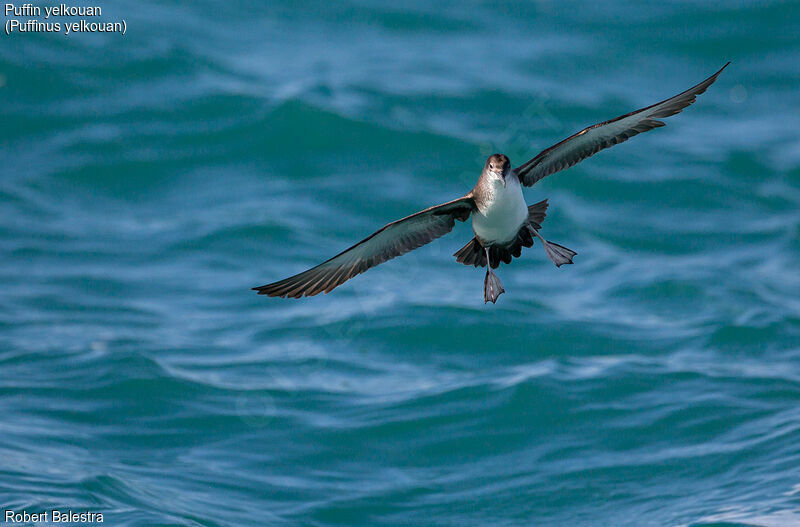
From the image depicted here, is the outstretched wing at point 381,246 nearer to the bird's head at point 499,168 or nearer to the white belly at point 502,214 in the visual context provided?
the white belly at point 502,214

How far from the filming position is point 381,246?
9.65 meters

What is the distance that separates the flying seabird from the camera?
905 centimetres

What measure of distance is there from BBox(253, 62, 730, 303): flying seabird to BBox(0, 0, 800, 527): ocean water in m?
5.04

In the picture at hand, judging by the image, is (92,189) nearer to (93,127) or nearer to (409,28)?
(93,127)

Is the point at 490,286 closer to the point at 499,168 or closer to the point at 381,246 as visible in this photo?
the point at 381,246

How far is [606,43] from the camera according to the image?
→ 77.0ft

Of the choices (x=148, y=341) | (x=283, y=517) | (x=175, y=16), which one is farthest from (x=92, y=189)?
(x=283, y=517)

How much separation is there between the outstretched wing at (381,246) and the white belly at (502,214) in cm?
24

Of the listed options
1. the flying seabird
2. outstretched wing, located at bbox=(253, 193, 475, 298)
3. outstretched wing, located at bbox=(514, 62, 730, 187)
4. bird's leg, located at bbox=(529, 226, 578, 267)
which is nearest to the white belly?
the flying seabird

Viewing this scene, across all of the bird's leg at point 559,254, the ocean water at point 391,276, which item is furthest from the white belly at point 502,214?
the ocean water at point 391,276

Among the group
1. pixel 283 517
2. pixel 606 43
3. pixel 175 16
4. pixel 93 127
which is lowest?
pixel 283 517

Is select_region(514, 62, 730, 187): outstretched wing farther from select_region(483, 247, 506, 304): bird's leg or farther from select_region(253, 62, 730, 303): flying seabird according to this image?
select_region(483, 247, 506, 304): bird's leg

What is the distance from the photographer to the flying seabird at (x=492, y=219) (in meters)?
9.05

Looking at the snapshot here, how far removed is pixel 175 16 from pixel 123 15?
1.13m
